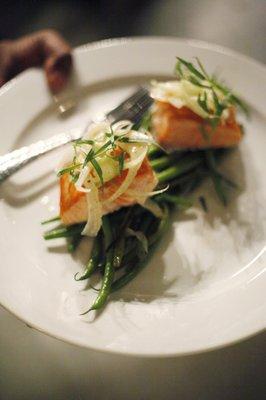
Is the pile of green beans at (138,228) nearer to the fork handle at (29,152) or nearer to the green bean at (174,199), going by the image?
the green bean at (174,199)

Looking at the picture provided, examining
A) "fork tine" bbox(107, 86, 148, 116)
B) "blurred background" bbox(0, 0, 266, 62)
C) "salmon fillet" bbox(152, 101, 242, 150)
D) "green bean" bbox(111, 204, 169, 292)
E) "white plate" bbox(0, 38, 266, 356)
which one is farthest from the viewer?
"blurred background" bbox(0, 0, 266, 62)

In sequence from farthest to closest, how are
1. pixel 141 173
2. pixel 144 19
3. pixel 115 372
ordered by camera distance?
pixel 144 19
pixel 141 173
pixel 115 372

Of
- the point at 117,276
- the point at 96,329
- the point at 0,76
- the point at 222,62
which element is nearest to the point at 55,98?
the point at 0,76

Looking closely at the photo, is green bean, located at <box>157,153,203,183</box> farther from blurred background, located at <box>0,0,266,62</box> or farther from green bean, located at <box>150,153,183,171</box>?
blurred background, located at <box>0,0,266,62</box>

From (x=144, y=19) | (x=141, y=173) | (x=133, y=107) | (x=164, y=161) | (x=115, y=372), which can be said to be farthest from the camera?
(x=144, y=19)

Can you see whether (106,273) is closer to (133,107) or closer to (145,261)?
(145,261)

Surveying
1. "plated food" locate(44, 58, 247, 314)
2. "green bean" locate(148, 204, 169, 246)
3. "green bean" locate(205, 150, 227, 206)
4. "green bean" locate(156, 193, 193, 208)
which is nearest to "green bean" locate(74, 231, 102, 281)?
"plated food" locate(44, 58, 247, 314)

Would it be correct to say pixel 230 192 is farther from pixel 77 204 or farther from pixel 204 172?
pixel 77 204

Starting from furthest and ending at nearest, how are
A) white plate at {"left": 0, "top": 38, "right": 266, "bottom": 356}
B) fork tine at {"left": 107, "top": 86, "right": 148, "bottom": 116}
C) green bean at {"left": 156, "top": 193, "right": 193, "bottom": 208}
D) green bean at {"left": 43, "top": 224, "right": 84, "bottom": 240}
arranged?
fork tine at {"left": 107, "top": 86, "right": 148, "bottom": 116} → green bean at {"left": 156, "top": 193, "right": 193, "bottom": 208} → green bean at {"left": 43, "top": 224, "right": 84, "bottom": 240} → white plate at {"left": 0, "top": 38, "right": 266, "bottom": 356}

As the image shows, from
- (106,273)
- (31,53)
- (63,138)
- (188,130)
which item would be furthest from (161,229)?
(31,53)
